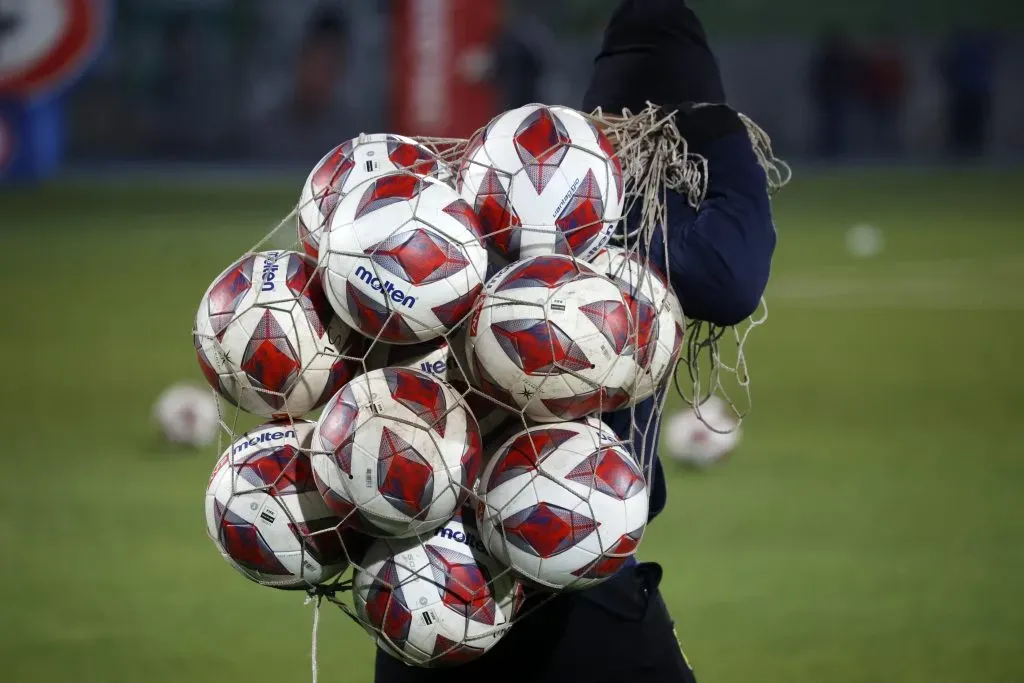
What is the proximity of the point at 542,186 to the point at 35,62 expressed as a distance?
81.7ft

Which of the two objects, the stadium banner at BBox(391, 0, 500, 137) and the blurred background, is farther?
the stadium banner at BBox(391, 0, 500, 137)

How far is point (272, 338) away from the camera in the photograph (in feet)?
9.48

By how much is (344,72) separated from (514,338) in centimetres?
3143

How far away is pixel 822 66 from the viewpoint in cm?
3269

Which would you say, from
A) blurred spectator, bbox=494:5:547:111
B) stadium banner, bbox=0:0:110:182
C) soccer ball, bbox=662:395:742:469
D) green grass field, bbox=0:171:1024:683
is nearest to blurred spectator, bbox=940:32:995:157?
blurred spectator, bbox=494:5:547:111

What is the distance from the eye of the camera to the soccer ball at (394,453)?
271 cm

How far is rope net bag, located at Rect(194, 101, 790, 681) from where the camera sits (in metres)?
2.75

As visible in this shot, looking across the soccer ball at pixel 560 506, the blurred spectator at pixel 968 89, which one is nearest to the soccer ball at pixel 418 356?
the soccer ball at pixel 560 506

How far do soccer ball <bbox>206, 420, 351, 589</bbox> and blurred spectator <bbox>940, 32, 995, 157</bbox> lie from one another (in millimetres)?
31759

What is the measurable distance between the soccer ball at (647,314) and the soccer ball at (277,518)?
2.23 ft

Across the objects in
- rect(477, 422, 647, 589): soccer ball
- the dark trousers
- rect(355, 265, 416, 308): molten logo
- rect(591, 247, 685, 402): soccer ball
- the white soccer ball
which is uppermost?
rect(355, 265, 416, 308): molten logo

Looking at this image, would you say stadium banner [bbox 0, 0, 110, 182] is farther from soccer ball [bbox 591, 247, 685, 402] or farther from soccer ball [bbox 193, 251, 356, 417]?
soccer ball [bbox 591, 247, 685, 402]

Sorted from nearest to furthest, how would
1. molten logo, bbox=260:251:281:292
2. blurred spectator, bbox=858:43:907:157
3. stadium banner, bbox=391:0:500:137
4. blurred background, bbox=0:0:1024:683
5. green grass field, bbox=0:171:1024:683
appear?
1. molten logo, bbox=260:251:281:292
2. green grass field, bbox=0:171:1024:683
3. blurred background, bbox=0:0:1024:683
4. stadium banner, bbox=391:0:500:137
5. blurred spectator, bbox=858:43:907:157

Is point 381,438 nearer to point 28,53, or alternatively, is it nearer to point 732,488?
point 732,488
